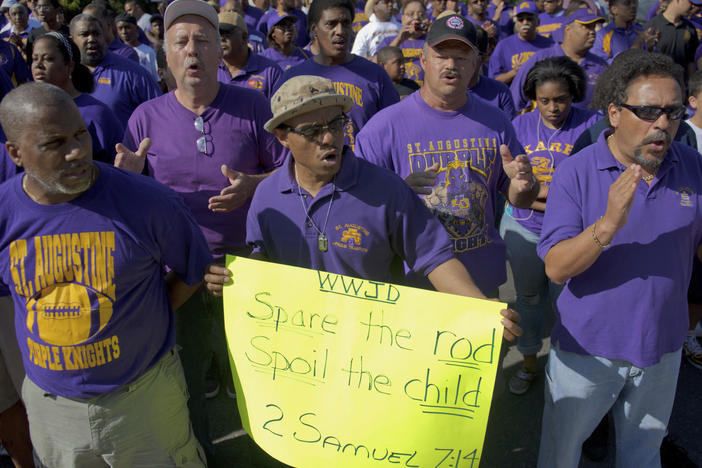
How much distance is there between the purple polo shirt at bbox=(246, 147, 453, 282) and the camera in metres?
2.26

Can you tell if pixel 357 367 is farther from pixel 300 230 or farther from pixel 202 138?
pixel 202 138

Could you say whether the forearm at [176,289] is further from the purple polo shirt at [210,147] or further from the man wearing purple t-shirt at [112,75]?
the man wearing purple t-shirt at [112,75]

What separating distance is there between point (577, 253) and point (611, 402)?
2.48 ft

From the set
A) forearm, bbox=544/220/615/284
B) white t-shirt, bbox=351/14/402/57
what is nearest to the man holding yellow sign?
forearm, bbox=544/220/615/284

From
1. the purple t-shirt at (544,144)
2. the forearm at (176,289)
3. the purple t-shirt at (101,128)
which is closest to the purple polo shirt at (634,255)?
the purple t-shirt at (544,144)

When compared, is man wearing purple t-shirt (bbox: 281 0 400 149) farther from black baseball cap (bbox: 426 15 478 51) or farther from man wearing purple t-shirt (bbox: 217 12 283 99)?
black baseball cap (bbox: 426 15 478 51)

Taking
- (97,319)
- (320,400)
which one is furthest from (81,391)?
(320,400)

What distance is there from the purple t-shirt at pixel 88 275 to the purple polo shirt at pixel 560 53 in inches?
141

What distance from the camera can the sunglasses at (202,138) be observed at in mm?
2988

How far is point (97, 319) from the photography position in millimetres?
2094

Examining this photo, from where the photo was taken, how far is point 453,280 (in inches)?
87.5

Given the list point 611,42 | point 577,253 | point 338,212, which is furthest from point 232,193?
point 611,42

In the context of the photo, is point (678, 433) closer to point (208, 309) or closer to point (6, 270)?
point (208, 309)

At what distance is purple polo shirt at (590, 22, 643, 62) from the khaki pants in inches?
247
